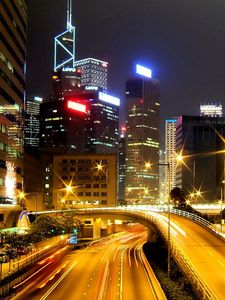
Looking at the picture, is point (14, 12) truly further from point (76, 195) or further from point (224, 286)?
point (224, 286)

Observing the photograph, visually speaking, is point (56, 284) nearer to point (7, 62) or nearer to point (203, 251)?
point (203, 251)

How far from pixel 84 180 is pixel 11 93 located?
74056mm

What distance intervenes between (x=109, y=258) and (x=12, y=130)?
41.2 metres

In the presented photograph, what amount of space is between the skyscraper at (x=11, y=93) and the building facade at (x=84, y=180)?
5669 centimetres

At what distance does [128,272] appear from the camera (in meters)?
65.5

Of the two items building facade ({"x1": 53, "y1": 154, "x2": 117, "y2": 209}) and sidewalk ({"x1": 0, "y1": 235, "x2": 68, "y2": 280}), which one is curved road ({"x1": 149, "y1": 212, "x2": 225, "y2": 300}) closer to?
sidewalk ({"x1": 0, "y1": 235, "x2": 68, "y2": 280})

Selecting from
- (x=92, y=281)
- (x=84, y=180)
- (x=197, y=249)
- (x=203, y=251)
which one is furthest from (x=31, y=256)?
(x=84, y=180)

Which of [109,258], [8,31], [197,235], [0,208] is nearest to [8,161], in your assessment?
[0,208]

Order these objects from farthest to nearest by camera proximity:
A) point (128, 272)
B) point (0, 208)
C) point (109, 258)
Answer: point (0, 208)
point (109, 258)
point (128, 272)

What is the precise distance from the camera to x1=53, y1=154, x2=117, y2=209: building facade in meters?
177

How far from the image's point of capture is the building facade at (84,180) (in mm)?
177125

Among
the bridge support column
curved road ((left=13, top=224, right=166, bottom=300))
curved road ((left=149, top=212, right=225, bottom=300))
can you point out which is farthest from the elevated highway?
the bridge support column

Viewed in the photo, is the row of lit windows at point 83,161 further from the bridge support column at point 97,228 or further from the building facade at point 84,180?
the bridge support column at point 97,228

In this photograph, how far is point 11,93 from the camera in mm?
112125
